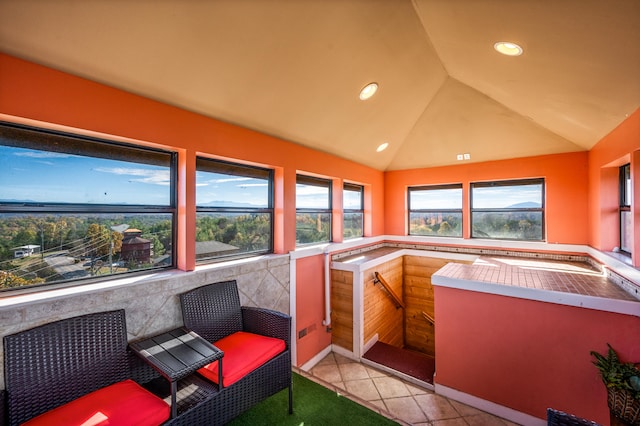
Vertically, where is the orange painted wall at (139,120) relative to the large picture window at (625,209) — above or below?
above

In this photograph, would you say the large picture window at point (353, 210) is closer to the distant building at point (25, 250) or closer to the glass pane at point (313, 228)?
the glass pane at point (313, 228)

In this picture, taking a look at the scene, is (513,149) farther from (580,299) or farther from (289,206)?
(289,206)

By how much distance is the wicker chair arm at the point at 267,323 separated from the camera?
2.36 metres

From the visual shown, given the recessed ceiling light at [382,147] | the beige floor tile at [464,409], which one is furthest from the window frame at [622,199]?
the recessed ceiling light at [382,147]

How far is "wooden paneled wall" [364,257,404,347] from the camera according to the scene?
410 cm

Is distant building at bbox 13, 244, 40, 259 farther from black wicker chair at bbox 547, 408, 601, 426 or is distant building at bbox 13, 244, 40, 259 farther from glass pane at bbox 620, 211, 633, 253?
glass pane at bbox 620, 211, 633, 253

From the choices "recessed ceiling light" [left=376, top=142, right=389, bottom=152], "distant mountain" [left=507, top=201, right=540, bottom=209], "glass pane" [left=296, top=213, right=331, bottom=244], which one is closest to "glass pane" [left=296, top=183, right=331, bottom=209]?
"glass pane" [left=296, top=213, right=331, bottom=244]

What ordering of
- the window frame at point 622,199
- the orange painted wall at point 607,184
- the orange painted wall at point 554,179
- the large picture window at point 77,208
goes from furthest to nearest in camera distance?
the orange painted wall at point 554,179, the window frame at point 622,199, the orange painted wall at point 607,184, the large picture window at point 77,208

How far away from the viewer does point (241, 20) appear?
191 cm

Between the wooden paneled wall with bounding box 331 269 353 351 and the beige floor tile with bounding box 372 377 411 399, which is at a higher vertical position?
the wooden paneled wall with bounding box 331 269 353 351

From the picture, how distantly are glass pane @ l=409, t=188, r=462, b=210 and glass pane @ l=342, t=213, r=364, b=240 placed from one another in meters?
1.25

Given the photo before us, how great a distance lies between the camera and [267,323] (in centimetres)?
248

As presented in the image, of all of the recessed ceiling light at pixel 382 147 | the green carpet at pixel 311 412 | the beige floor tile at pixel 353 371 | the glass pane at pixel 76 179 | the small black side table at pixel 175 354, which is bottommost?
the beige floor tile at pixel 353 371

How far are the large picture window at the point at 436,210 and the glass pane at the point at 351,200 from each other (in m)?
1.23
